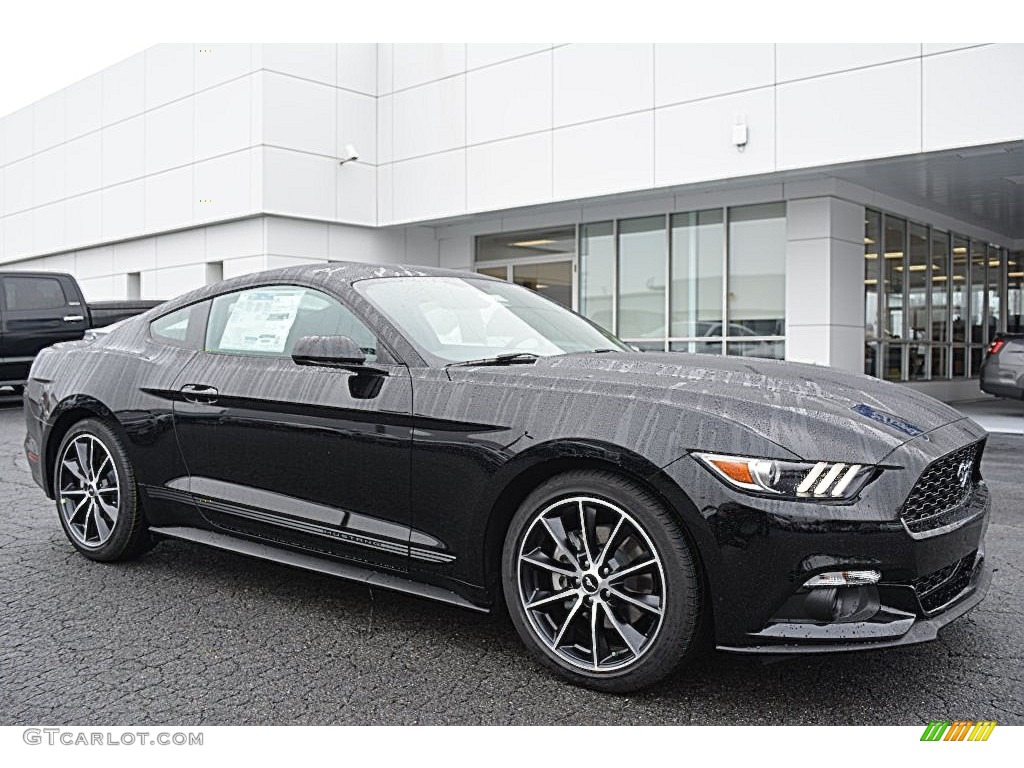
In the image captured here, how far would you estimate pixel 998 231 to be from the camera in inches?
790

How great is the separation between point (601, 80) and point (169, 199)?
10.0 meters

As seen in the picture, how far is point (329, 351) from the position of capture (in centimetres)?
365

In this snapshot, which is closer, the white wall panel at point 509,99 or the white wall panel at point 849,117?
the white wall panel at point 849,117

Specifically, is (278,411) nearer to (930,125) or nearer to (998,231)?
(930,125)

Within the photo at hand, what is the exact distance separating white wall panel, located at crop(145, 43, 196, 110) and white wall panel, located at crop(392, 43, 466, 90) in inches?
175

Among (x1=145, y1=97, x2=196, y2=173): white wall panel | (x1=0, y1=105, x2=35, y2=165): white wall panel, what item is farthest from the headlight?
(x1=0, y1=105, x2=35, y2=165): white wall panel

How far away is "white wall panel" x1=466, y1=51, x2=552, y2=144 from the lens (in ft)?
51.5

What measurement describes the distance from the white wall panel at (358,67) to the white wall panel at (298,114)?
40 centimetres

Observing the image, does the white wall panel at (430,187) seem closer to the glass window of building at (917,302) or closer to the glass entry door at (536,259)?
the glass entry door at (536,259)

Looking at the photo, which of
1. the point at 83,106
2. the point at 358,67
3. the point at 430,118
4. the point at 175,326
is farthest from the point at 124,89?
the point at 175,326

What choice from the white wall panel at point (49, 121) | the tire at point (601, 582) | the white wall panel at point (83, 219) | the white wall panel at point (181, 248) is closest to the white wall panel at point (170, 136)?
the white wall panel at point (181, 248)

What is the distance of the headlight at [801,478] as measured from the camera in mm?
2807

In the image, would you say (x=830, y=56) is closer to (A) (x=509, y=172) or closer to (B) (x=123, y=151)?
(A) (x=509, y=172)
